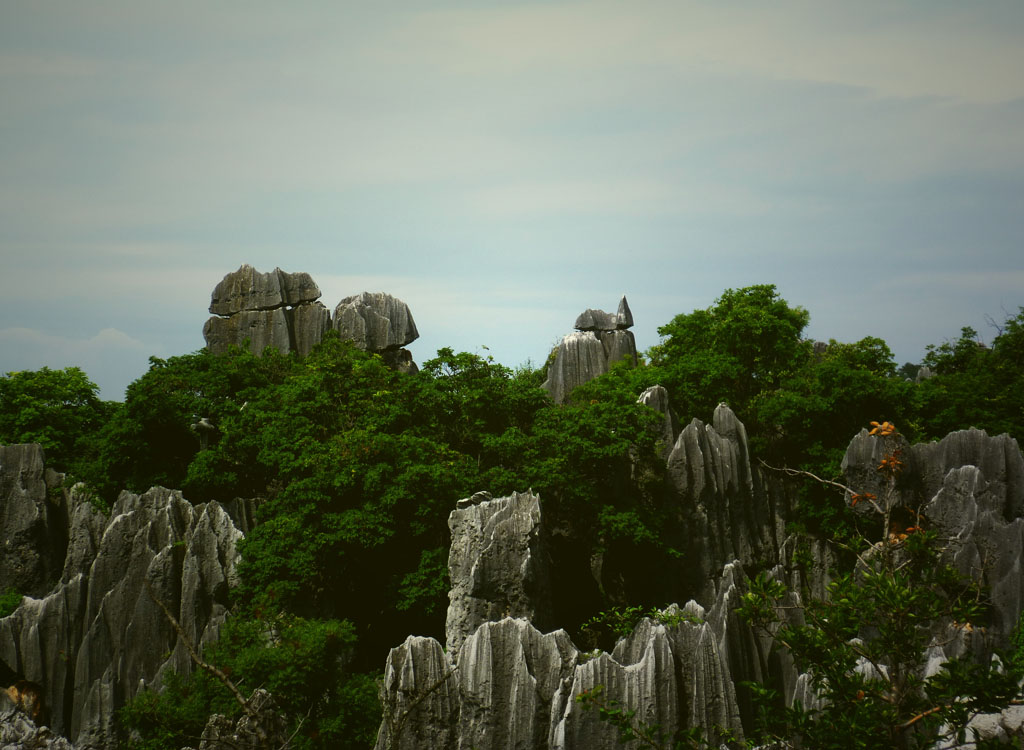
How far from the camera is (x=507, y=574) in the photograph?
69.4 feet

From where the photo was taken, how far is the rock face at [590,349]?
44.1 m

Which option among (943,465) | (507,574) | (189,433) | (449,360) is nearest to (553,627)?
(507,574)

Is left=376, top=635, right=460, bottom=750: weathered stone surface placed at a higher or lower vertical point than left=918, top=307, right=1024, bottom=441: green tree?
lower

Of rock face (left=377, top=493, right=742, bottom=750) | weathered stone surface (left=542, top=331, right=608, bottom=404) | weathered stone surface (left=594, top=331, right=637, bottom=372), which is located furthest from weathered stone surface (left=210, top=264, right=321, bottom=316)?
rock face (left=377, top=493, right=742, bottom=750)

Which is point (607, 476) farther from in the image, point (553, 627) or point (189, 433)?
point (189, 433)

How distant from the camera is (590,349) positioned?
44.8m

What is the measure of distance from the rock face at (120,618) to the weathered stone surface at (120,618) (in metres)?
0.03

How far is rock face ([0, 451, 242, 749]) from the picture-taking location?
24.6m

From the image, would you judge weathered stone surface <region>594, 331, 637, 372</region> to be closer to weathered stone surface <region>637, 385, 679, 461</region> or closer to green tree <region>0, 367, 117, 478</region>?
weathered stone surface <region>637, 385, 679, 461</region>

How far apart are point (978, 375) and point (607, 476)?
1661 centimetres

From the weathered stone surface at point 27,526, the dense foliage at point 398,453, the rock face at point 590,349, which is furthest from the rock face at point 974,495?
the weathered stone surface at point 27,526

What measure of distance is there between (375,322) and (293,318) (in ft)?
14.6

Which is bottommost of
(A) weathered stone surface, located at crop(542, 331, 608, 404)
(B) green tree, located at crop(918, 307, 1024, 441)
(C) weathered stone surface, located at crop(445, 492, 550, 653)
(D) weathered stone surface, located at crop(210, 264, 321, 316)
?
(C) weathered stone surface, located at crop(445, 492, 550, 653)

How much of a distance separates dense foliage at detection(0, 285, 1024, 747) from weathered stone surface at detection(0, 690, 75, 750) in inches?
121
